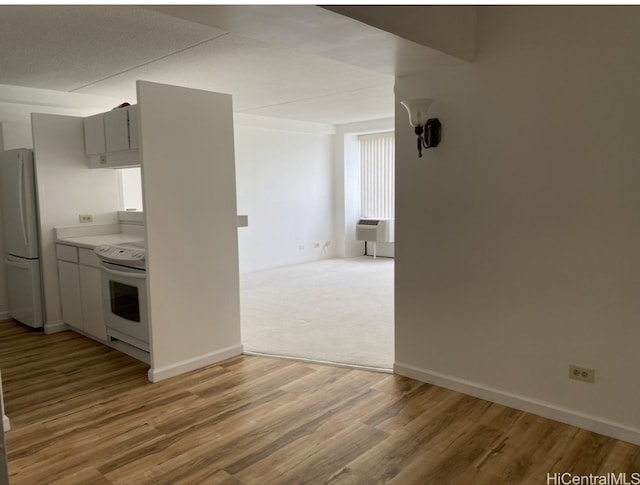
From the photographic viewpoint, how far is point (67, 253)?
4492mm

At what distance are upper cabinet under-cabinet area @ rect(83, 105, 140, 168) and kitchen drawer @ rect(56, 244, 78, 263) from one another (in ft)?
2.70

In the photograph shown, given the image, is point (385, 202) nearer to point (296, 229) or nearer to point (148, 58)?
point (296, 229)

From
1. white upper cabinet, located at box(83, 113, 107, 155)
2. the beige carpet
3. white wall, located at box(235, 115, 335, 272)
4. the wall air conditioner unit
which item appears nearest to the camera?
the beige carpet

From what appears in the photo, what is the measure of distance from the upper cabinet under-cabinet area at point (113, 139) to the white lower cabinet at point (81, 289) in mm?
845

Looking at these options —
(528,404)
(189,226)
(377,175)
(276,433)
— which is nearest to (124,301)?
(189,226)

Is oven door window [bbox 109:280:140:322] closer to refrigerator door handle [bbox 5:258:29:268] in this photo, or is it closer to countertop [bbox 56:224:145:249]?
countertop [bbox 56:224:145:249]

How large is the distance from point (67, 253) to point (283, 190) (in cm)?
430

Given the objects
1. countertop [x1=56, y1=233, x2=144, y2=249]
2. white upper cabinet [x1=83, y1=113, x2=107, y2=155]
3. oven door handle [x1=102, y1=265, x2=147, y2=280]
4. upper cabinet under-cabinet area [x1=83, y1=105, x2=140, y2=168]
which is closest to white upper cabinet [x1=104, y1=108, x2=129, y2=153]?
upper cabinet under-cabinet area [x1=83, y1=105, x2=140, y2=168]

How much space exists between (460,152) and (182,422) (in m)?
2.34

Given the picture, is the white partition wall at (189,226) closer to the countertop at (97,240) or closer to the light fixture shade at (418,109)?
the countertop at (97,240)

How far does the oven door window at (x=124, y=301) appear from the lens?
3650mm

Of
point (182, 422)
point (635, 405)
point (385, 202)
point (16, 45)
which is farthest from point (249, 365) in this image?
point (385, 202)

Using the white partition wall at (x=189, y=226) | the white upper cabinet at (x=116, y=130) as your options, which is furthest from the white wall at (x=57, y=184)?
the white partition wall at (x=189, y=226)

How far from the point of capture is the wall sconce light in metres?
3.01
